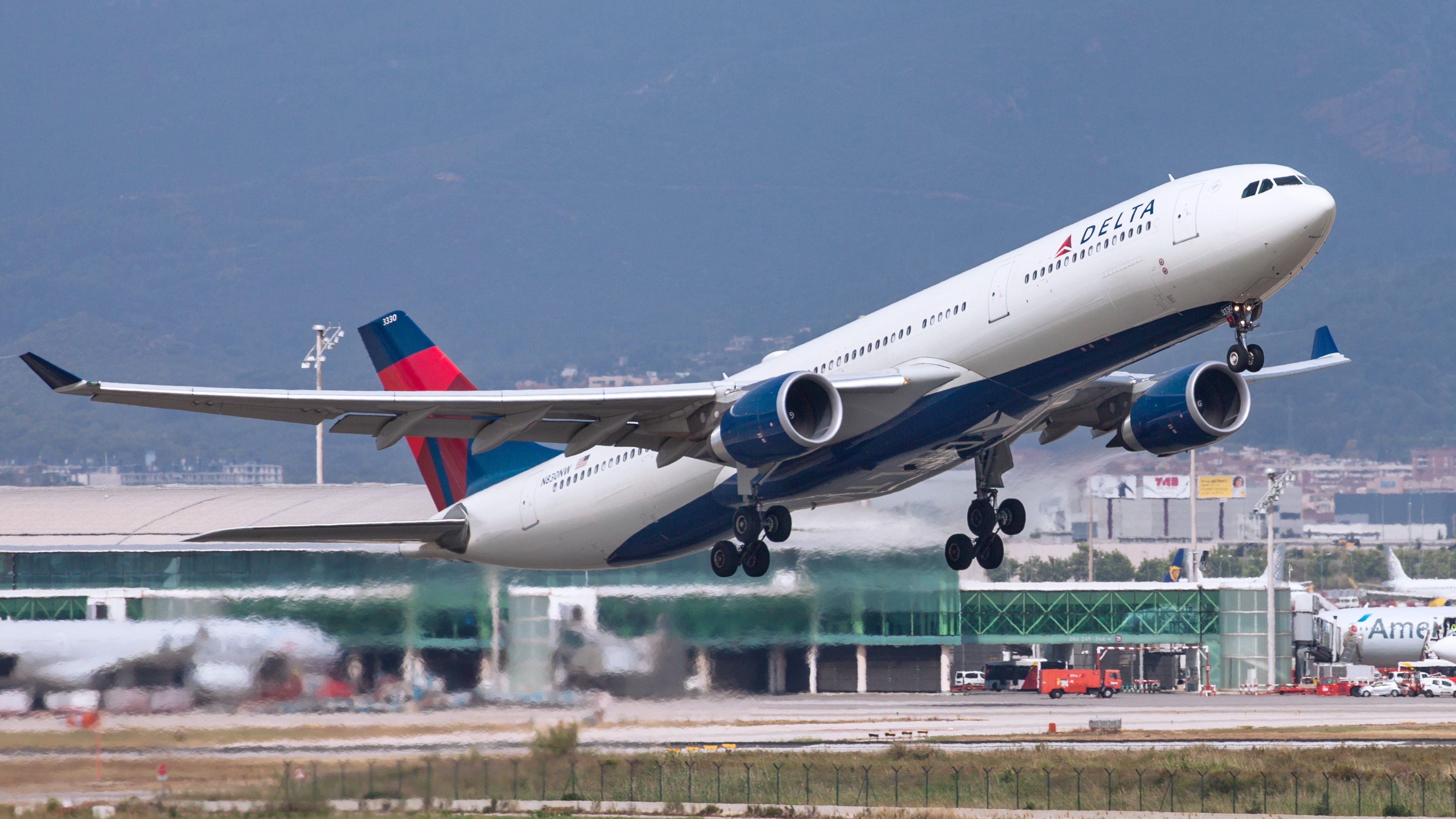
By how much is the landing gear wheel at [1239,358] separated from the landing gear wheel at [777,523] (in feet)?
27.4

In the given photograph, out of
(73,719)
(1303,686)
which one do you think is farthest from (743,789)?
(1303,686)

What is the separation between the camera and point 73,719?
84.9 feet

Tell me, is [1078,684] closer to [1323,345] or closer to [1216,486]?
[1323,345]

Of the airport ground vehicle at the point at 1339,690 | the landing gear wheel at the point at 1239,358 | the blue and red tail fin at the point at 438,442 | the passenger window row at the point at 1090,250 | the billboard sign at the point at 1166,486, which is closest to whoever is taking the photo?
the passenger window row at the point at 1090,250

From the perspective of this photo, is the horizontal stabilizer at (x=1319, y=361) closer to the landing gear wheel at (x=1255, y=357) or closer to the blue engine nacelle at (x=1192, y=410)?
the blue engine nacelle at (x=1192, y=410)

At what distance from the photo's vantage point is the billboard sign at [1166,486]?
138750 mm

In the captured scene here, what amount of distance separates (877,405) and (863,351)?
1.44 meters

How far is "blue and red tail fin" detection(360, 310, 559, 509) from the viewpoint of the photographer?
112 feet

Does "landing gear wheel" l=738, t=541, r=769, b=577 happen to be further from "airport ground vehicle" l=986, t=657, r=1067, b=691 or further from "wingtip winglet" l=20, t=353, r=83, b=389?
"airport ground vehicle" l=986, t=657, r=1067, b=691

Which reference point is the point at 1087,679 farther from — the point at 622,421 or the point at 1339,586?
the point at 1339,586

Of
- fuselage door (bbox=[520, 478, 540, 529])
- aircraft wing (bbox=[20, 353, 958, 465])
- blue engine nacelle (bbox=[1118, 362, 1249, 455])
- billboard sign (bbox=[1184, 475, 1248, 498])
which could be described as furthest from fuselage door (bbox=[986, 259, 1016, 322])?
billboard sign (bbox=[1184, 475, 1248, 498])

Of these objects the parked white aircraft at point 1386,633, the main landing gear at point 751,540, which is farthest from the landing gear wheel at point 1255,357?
the parked white aircraft at point 1386,633

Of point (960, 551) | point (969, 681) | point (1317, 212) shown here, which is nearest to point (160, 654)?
point (960, 551)

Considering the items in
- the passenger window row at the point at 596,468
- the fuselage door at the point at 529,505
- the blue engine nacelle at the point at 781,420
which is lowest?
the fuselage door at the point at 529,505
